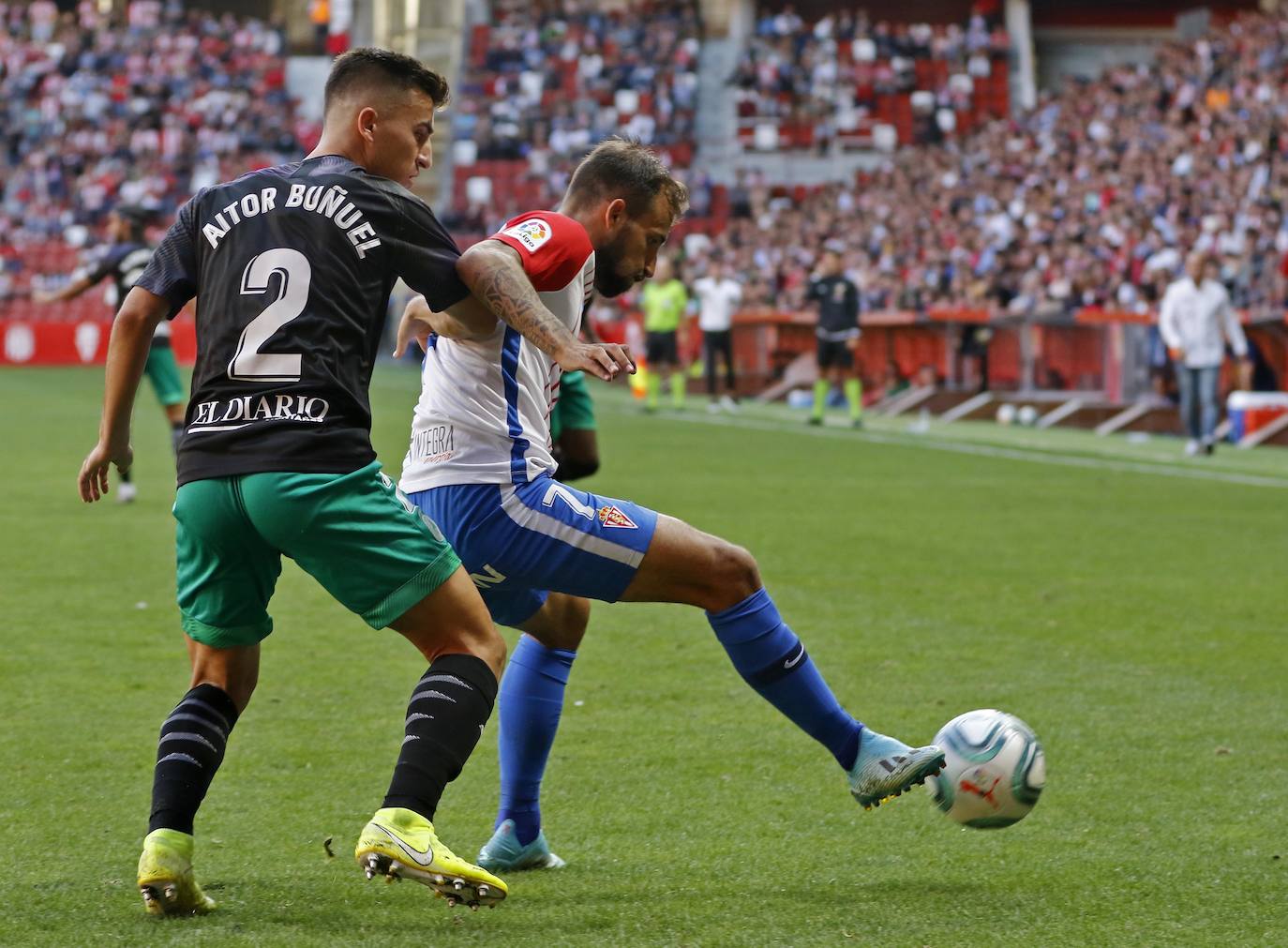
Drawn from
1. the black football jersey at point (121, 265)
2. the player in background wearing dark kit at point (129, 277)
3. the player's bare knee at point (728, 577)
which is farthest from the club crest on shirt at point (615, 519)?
the black football jersey at point (121, 265)

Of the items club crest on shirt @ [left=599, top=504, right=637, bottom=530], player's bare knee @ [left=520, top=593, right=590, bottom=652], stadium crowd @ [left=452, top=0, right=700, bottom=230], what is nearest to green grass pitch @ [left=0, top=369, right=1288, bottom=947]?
player's bare knee @ [left=520, top=593, right=590, bottom=652]

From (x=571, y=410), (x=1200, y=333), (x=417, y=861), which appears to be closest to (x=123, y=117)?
(x=1200, y=333)

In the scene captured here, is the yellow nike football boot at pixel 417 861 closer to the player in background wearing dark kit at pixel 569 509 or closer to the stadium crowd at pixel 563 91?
the player in background wearing dark kit at pixel 569 509

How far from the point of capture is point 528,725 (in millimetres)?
4859

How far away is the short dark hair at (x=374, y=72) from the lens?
4164 mm

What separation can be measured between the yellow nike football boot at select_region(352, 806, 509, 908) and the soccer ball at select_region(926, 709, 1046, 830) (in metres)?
1.36

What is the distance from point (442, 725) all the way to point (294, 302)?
95 centimetres

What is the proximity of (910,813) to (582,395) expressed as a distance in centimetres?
155

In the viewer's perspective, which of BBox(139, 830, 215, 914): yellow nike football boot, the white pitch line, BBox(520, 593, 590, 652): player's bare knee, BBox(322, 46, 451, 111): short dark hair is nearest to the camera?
BBox(139, 830, 215, 914): yellow nike football boot

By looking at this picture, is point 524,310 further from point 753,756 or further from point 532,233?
point 753,756

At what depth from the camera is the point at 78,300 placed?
133ft

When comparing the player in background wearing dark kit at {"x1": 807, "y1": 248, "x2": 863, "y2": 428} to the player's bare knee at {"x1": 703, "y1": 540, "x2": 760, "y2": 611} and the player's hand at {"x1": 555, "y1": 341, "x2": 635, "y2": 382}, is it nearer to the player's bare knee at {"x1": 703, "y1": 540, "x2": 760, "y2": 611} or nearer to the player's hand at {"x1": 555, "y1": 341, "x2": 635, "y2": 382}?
the player's bare knee at {"x1": 703, "y1": 540, "x2": 760, "y2": 611}

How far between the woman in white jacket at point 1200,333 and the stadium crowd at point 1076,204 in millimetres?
2807

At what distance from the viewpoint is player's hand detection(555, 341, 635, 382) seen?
3.91 meters
